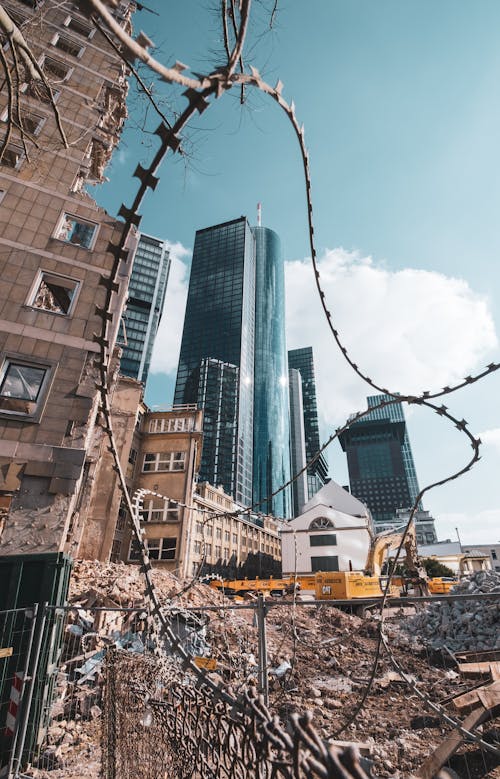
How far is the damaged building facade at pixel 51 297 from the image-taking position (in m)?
9.29

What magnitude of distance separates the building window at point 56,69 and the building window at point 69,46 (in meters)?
1.44

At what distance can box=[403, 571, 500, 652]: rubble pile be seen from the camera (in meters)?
14.3

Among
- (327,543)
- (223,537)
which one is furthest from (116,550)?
(327,543)

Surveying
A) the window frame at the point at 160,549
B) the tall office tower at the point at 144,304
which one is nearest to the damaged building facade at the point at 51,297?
the window frame at the point at 160,549

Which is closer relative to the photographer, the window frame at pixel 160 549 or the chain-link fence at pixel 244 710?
the chain-link fence at pixel 244 710

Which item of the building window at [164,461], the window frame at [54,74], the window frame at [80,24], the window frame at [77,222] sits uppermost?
the window frame at [80,24]

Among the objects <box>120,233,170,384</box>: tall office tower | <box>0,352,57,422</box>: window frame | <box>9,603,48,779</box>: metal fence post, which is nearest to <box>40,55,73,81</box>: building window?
<box>0,352,57,422</box>: window frame

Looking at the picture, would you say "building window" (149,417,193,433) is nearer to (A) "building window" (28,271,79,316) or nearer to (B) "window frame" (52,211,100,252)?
(A) "building window" (28,271,79,316)

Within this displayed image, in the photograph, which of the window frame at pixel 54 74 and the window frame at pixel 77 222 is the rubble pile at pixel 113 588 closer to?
the window frame at pixel 77 222

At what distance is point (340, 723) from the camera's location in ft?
24.6

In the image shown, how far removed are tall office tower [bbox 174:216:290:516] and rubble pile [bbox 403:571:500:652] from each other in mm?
113182

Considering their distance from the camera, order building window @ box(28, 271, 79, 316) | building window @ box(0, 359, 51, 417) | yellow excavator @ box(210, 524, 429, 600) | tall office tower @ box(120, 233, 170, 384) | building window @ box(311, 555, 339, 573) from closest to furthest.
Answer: building window @ box(0, 359, 51, 417) → building window @ box(28, 271, 79, 316) → yellow excavator @ box(210, 524, 429, 600) → building window @ box(311, 555, 339, 573) → tall office tower @ box(120, 233, 170, 384)

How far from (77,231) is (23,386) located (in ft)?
23.9

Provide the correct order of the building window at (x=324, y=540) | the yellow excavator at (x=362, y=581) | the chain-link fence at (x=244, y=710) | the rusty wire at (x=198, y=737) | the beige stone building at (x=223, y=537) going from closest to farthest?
1. the rusty wire at (x=198, y=737)
2. the chain-link fence at (x=244, y=710)
3. the yellow excavator at (x=362, y=581)
4. the beige stone building at (x=223, y=537)
5. the building window at (x=324, y=540)
